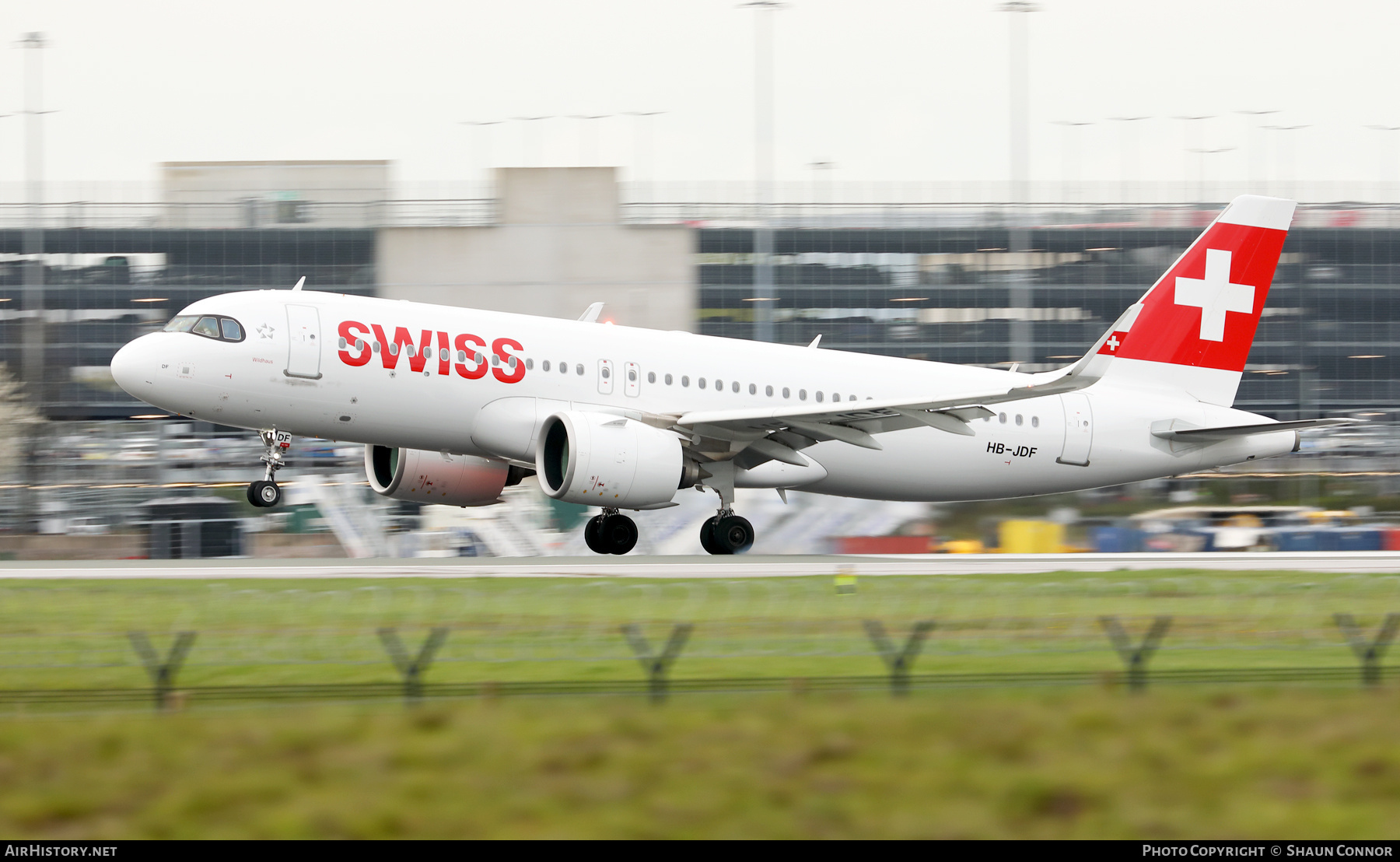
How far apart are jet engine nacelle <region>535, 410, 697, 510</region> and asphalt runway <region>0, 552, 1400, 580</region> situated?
1169 mm

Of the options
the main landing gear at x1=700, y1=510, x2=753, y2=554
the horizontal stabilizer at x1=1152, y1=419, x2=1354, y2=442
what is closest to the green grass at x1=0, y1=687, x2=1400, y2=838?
the main landing gear at x1=700, y1=510, x2=753, y2=554

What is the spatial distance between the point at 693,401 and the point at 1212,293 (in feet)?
40.9

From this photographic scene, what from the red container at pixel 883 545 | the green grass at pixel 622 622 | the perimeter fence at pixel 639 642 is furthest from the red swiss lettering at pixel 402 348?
the red container at pixel 883 545

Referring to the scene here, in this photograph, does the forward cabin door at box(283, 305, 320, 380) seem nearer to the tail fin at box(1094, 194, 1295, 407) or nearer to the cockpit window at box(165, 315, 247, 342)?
the cockpit window at box(165, 315, 247, 342)

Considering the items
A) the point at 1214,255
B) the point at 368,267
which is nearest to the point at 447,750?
the point at 1214,255

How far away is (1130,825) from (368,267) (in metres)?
77.2

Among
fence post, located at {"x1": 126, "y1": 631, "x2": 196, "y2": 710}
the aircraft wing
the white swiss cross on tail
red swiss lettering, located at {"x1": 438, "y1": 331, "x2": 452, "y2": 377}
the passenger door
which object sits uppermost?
the white swiss cross on tail

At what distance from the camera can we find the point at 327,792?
11.9 metres

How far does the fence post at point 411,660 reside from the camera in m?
13.5

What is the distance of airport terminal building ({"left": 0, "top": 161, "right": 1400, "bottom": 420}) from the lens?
273ft

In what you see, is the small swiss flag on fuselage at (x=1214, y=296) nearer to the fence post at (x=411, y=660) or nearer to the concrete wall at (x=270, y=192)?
the fence post at (x=411, y=660)

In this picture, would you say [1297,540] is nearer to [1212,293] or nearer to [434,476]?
[1212,293]

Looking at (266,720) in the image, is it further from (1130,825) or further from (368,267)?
(368,267)

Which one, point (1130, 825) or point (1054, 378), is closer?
point (1130, 825)
